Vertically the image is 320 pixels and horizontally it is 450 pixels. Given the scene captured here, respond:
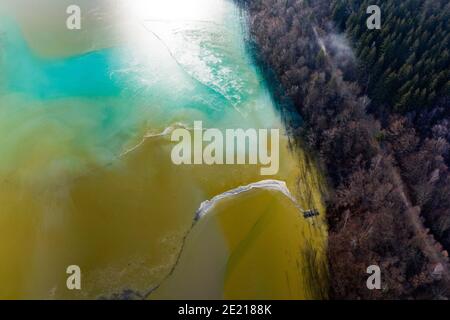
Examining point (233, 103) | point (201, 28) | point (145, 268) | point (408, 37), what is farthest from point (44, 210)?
point (408, 37)

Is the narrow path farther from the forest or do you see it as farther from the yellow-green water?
the yellow-green water

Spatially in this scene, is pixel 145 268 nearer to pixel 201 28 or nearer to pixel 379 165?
pixel 379 165

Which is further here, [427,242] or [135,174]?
[135,174]
